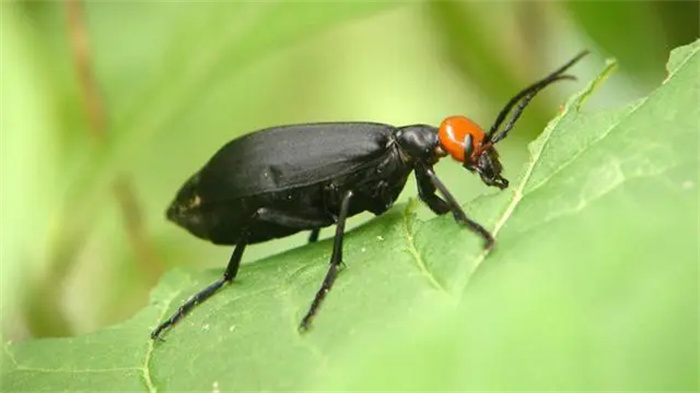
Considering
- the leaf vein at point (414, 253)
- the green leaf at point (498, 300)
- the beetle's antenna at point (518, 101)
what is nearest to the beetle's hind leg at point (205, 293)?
the green leaf at point (498, 300)

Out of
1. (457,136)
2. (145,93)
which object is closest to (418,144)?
(457,136)

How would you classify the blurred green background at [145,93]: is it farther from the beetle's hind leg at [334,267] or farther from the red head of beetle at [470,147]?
the beetle's hind leg at [334,267]

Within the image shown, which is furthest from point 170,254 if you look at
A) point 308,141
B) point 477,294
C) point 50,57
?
point 477,294

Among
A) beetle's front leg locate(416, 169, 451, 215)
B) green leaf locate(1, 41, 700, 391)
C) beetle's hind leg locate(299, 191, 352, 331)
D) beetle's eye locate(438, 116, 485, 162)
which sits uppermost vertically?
green leaf locate(1, 41, 700, 391)

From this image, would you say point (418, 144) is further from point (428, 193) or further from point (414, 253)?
point (414, 253)

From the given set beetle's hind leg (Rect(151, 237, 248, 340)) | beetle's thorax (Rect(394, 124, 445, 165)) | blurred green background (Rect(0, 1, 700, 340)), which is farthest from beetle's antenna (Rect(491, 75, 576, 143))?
beetle's hind leg (Rect(151, 237, 248, 340))

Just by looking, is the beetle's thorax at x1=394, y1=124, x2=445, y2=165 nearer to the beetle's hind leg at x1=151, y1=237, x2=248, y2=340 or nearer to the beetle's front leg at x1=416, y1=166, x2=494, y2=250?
the beetle's front leg at x1=416, y1=166, x2=494, y2=250

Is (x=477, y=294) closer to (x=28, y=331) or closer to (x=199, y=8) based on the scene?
(x=28, y=331)
